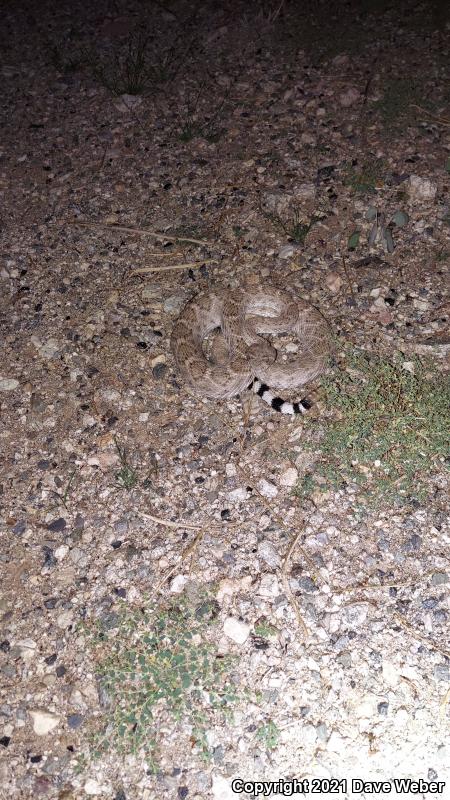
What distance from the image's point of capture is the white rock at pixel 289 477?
4727 mm

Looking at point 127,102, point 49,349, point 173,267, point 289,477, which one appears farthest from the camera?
point 127,102

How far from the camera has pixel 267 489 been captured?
4703 millimetres

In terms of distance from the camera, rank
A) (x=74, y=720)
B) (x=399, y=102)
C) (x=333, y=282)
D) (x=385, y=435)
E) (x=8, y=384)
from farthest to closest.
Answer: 1. (x=399, y=102)
2. (x=333, y=282)
3. (x=8, y=384)
4. (x=385, y=435)
5. (x=74, y=720)

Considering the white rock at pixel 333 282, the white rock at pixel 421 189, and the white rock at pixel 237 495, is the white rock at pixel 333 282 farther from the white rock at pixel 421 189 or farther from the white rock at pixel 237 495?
the white rock at pixel 237 495

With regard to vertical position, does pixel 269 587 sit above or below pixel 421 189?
below

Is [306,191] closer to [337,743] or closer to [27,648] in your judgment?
[27,648]

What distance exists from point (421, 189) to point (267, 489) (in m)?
3.42

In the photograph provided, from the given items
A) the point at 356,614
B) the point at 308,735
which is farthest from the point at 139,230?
the point at 308,735

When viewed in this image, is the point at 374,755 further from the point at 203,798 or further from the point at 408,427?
the point at 408,427

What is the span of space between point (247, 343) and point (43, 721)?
314cm

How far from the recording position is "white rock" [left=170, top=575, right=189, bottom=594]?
4.26 meters

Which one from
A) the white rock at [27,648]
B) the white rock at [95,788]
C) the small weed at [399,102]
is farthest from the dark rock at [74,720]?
the small weed at [399,102]

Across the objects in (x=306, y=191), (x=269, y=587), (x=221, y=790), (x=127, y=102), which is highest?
(x=127, y=102)

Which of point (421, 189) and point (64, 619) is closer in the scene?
point (64, 619)
